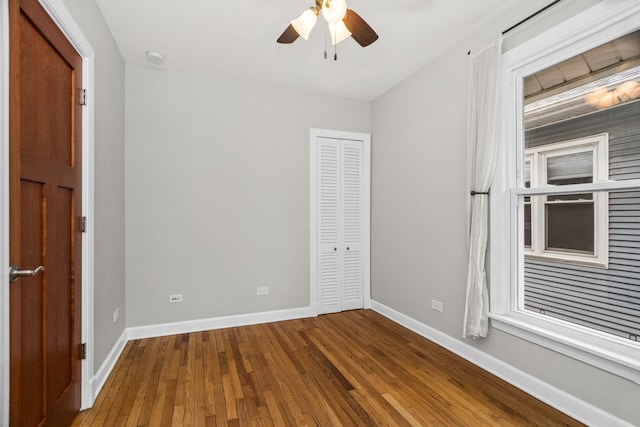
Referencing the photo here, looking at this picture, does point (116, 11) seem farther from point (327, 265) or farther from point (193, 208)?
point (327, 265)

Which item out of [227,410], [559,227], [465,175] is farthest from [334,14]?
[227,410]

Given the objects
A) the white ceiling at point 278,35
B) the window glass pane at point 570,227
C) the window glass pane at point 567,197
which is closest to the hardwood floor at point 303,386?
the window glass pane at point 570,227

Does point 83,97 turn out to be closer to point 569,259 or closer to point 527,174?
point 527,174

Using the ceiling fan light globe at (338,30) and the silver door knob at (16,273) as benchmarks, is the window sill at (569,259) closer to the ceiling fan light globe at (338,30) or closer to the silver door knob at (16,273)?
the ceiling fan light globe at (338,30)

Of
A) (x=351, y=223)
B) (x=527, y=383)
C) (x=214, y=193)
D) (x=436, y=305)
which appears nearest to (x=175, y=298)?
(x=214, y=193)

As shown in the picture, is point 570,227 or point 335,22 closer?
point 335,22

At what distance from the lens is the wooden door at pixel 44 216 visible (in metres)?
1.24

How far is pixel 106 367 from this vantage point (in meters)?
2.31

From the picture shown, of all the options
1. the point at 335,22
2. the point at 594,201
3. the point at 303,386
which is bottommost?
the point at 303,386

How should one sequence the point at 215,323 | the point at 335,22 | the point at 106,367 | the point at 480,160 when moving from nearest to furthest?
the point at 335,22 < the point at 106,367 < the point at 480,160 < the point at 215,323

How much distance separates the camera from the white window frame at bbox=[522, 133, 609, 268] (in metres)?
1.85

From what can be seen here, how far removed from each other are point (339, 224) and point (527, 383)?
2.38 m

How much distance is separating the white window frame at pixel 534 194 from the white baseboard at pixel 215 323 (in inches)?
84.6

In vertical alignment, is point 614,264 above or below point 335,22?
below
